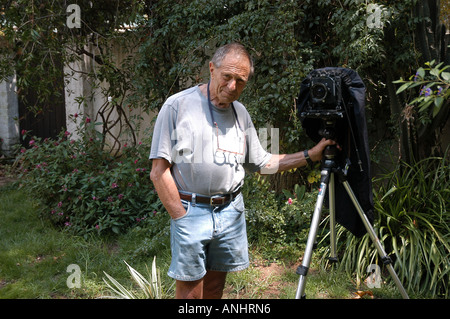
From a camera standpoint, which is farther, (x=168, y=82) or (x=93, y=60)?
(x=93, y=60)

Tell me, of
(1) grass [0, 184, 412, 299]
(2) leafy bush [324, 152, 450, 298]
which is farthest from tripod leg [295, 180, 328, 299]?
(2) leafy bush [324, 152, 450, 298]

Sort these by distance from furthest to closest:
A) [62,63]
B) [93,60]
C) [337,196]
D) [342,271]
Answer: [93,60] → [62,63] → [342,271] → [337,196]

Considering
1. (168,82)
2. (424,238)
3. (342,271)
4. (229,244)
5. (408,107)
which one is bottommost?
(342,271)

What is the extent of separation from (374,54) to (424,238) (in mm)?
1502

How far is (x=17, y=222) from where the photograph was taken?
5168mm

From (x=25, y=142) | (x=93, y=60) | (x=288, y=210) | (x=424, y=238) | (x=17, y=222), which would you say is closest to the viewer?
(x=424, y=238)

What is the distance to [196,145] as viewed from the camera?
2.28 m

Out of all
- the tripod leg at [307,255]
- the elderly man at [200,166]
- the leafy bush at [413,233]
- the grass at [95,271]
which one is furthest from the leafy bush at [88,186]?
the tripod leg at [307,255]

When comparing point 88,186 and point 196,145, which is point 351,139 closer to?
point 196,145

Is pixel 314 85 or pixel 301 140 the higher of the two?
pixel 314 85

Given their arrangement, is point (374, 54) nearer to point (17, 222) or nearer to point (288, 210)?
point (288, 210)

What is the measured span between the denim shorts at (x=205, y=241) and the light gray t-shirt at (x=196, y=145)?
0.11 metres

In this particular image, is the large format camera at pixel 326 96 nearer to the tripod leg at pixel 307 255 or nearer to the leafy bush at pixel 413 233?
the tripod leg at pixel 307 255

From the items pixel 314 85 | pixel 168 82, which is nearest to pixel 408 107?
pixel 314 85
